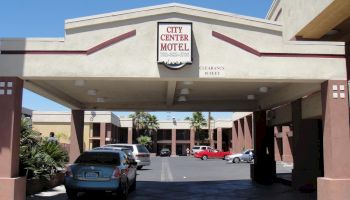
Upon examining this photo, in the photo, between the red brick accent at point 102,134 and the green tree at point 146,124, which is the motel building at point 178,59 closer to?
the red brick accent at point 102,134

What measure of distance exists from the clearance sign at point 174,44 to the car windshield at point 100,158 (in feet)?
13.3

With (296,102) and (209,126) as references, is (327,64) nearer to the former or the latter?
(296,102)

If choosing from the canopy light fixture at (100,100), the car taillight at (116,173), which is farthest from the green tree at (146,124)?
the car taillight at (116,173)

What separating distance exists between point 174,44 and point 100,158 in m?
4.70

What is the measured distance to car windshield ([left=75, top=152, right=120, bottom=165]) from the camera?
15.3 meters

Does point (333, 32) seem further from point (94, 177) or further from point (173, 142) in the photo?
point (173, 142)

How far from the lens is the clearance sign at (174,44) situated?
533 inches

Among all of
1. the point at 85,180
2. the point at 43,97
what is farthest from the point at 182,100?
the point at 85,180

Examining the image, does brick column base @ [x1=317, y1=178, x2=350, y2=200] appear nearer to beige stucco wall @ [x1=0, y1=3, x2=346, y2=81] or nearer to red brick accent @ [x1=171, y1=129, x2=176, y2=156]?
beige stucco wall @ [x1=0, y1=3, x2=346, y2=81]

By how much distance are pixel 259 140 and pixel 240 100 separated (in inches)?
94.5

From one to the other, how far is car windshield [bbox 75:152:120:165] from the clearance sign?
13.3 feet

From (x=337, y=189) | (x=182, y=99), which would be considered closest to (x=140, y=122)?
(x=182, y=99)

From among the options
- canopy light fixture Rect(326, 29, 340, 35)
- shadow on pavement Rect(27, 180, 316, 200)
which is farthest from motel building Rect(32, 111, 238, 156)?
canopy light fixture Rect(326, 29, 340, 35)

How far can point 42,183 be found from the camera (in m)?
17.6
